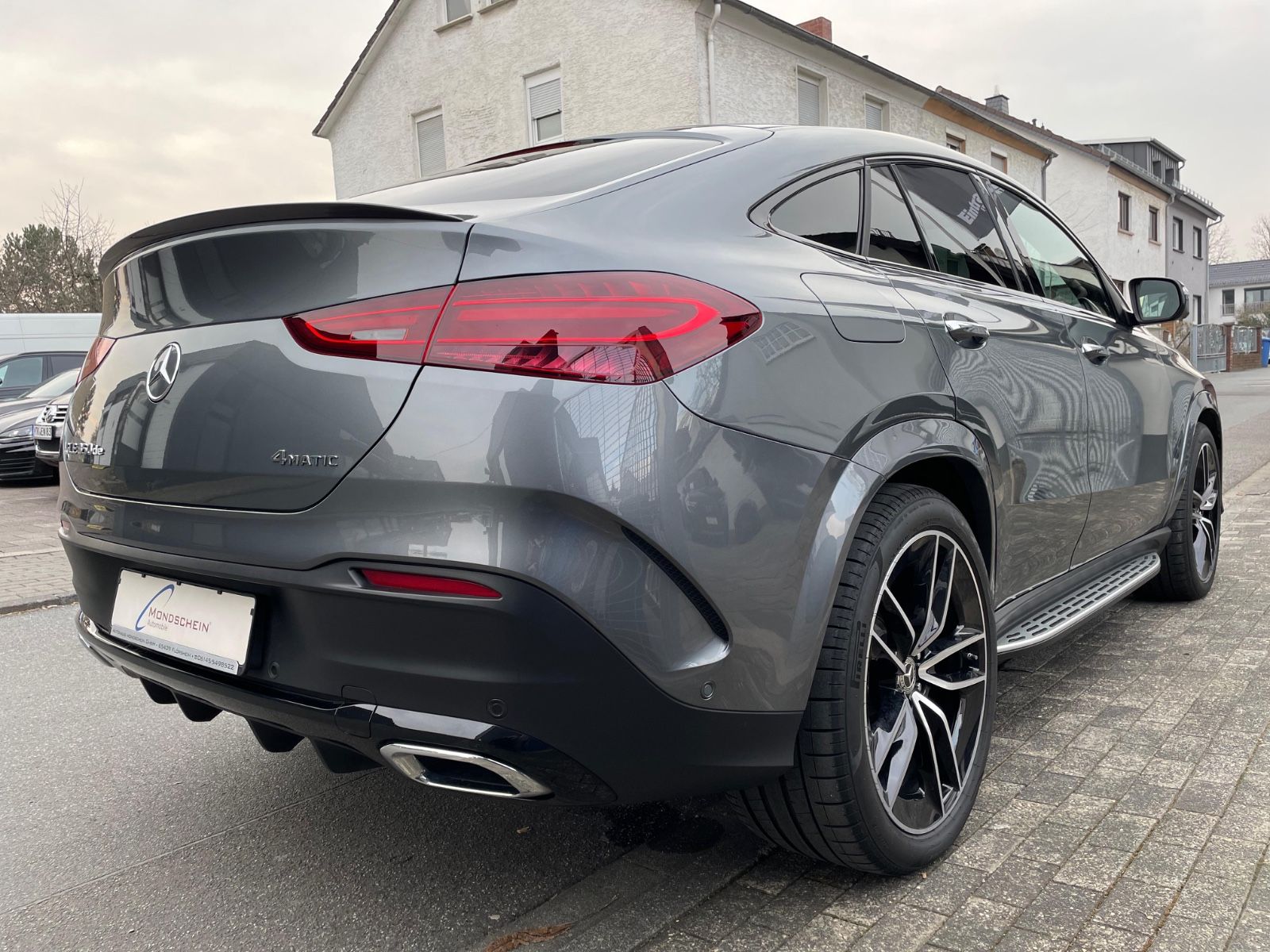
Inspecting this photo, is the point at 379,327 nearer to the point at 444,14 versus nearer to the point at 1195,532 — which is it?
the point at 1195,532

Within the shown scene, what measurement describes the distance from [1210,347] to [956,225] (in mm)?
39618

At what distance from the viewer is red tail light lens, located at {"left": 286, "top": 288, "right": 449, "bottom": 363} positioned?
1726mm

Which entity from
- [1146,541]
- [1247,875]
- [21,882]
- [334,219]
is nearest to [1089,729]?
[1247,875]

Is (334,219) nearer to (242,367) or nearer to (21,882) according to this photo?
(242,367)

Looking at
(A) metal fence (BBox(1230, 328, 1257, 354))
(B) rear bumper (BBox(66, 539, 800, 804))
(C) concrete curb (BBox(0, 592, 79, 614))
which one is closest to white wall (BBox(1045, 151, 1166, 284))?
(A) metal fence (BBox(1230, 328, 1257, 354))

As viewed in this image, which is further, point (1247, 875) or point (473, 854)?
point (473, 854)

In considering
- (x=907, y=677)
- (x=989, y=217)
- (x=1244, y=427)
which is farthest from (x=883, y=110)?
(x=907, y=677)

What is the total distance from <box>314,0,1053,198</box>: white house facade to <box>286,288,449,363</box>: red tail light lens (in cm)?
1266

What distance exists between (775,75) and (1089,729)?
53.9 feet

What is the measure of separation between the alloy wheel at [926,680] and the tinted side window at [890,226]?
27.6 inches

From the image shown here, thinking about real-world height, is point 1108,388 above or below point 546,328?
below

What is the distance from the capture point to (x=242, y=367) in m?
1.86

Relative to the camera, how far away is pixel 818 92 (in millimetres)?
19312

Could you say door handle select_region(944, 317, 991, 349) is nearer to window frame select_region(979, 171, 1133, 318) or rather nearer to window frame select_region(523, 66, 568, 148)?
window frame select_region(979, 171, 1133, 318)
